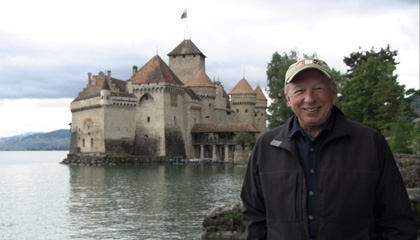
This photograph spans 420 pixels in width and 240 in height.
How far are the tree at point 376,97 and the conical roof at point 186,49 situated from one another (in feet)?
129

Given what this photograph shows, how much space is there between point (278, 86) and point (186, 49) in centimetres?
3156

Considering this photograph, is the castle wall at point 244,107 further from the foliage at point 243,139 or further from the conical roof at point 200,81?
the foliage at point 243,139

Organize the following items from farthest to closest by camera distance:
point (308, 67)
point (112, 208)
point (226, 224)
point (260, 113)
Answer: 1. point (260, 113)
2. point (112, 208)
3. point (226, 224)
4. point (308, 67)

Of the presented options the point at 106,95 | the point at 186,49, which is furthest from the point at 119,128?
the point at 186,49

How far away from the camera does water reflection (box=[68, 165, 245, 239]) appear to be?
1452cm

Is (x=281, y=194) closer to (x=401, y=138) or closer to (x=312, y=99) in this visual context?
(x=312, y=99)

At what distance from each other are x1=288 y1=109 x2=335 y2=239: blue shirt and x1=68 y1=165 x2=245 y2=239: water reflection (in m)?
10.5

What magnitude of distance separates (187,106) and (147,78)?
6635 millimetres

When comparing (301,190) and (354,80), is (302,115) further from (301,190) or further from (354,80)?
(354,80)

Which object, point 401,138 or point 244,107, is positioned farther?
point 244,107

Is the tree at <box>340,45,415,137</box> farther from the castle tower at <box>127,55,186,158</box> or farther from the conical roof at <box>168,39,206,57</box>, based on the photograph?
the conical roof at <box>168,39,206,57</box>

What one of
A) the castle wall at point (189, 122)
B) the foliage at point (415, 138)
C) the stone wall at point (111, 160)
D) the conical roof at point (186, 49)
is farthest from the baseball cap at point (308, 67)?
the conical roof at point (186, 49)

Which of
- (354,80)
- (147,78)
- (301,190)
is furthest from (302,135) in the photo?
(147,78)

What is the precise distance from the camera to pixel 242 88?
224ft
